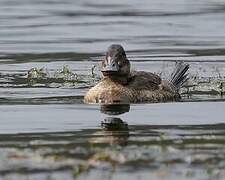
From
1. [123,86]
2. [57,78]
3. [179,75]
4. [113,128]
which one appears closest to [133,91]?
[123,86]

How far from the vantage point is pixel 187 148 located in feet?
35.9

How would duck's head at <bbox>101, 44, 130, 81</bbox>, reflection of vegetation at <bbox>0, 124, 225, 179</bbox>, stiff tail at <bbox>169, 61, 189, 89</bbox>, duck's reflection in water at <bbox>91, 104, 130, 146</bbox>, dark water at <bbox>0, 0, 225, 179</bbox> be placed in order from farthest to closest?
stiff tail at <bbox>169, 61, 189, 89</bbox> < duck's head at <bbox>101, 44, 130, 81</bbox> < duck's reflection in water at <bbox>91, 104, 130, 146</bbox> < dark water at <bbox>0, 0, 225, 179</bbox> < reflection of vegetation at <bbox>0, 124, 225, 179</bbox>

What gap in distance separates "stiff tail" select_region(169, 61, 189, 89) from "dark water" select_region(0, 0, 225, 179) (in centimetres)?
16

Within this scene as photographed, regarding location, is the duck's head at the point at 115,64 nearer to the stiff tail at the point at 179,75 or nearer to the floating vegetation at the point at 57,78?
the stiff tail at the point at 179,75

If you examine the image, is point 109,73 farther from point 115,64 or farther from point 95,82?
point 95,82

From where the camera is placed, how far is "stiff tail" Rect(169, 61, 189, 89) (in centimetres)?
1753

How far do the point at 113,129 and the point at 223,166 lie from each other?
3.09 m

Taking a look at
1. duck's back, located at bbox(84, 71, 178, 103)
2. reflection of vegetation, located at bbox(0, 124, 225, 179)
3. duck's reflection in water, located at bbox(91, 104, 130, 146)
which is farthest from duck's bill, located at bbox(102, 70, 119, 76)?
reflection of vegetation, located at bbox(0, 124, 225, 179)

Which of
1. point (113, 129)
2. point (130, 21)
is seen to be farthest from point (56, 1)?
point (113, 129)

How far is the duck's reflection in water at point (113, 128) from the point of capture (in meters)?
11.8

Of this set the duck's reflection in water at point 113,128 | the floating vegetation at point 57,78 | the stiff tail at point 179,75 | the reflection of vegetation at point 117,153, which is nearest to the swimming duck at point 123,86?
the duck's reflection in water at point 113,128

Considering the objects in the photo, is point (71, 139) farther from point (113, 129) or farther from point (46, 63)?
point (46, 63)

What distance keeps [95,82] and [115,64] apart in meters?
2.43

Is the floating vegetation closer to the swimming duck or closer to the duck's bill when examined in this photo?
the swimming duck
